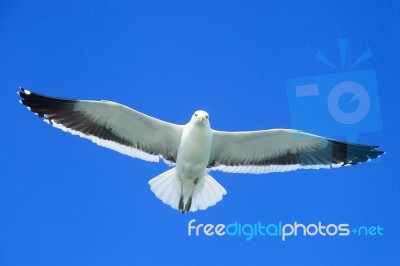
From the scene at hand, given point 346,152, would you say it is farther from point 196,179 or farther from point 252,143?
point 196,179

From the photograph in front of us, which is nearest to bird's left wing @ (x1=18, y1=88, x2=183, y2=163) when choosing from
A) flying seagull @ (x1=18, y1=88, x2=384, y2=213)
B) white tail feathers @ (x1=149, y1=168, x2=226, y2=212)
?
flying seagull @ (x1=18, y1=88, x2=384, y2=213)

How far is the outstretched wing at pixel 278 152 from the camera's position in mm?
2820

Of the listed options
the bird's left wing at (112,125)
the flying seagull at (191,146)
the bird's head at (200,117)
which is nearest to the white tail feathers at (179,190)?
the flying seagull at (191,146)

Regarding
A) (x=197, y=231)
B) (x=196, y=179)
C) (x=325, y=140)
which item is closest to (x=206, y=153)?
(x=196, y=179)

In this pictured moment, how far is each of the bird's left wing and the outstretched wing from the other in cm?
20

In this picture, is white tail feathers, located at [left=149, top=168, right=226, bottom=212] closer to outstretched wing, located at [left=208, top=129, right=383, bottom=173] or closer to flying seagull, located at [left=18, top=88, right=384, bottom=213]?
flying seagull, located at [left=18, top=88, right=384, bottom=213]

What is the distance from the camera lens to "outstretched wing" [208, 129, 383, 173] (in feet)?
9.25

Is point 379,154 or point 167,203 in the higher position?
point 379,154

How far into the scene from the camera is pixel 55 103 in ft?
8.92

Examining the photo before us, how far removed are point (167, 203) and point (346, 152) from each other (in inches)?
29.5

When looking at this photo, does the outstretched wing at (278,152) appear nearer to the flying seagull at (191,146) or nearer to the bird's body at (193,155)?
the flying seagull at (191,146)

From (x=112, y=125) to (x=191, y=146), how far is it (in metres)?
0.33

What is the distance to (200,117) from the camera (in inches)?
105

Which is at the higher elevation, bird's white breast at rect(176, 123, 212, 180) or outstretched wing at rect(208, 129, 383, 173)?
outstretched wing at rect(208, 129, 383, 173)
